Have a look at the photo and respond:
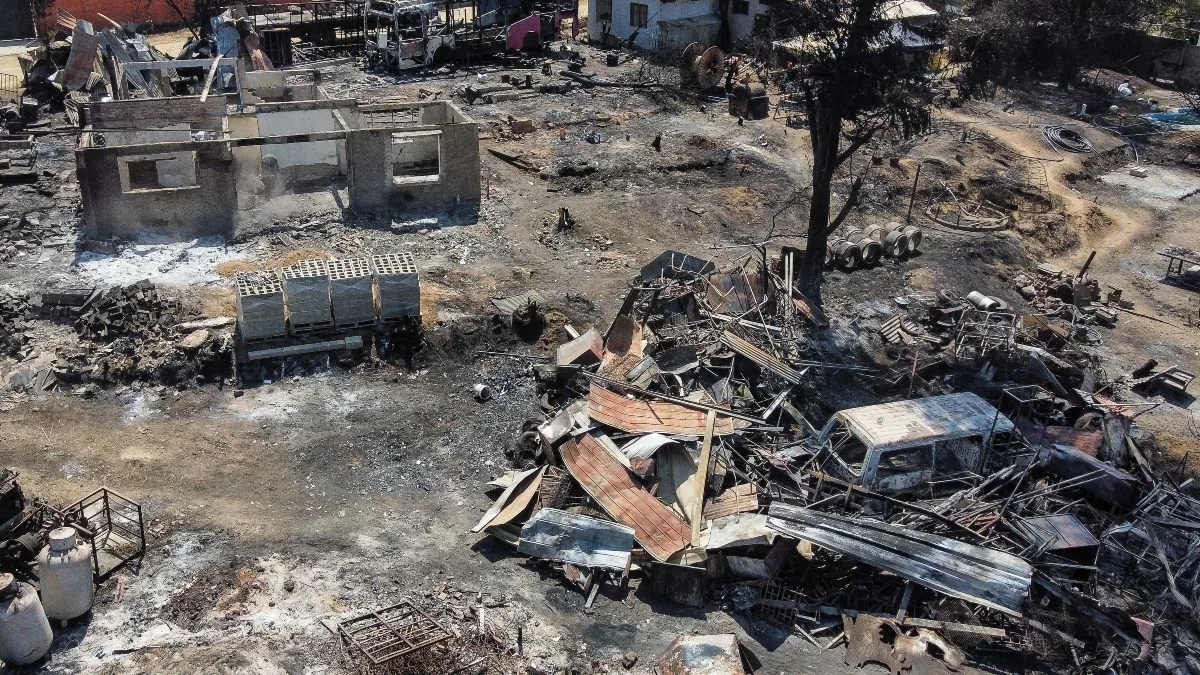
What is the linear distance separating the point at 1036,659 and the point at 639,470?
18.6 feet

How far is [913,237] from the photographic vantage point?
2272 centimetres

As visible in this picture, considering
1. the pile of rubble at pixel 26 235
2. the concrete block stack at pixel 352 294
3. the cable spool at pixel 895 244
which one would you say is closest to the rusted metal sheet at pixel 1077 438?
the cable spool at pixel 895 244

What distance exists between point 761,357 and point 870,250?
21.8 feet

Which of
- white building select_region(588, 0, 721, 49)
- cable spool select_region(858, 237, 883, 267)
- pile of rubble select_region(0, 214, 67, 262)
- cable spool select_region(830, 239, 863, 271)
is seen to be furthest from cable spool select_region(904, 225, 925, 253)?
pile of rubble select_region(0, 214, 67, 262)

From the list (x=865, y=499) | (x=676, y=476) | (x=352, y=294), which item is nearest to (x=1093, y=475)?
(x=865, y=499)

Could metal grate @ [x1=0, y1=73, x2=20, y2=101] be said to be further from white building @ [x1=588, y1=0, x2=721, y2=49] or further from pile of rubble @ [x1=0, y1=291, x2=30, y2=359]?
white building @ [x1=588, y1=0, x2=721, y2=49]

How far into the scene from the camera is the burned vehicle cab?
14.1 metres

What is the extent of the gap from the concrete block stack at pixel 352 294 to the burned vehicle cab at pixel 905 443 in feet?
27.3

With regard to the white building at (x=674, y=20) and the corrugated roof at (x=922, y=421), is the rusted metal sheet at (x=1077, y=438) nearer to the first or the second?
the corrugated roof at (x=922, y=421)

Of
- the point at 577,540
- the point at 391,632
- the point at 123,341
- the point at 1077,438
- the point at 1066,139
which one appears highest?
the point at 1066,139

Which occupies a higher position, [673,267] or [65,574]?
[673,267]

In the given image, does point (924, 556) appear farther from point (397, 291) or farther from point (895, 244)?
point (895, 244)

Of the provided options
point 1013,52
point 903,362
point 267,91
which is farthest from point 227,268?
point 1013,52

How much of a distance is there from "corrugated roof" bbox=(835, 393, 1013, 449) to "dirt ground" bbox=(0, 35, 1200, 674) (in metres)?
2.11
